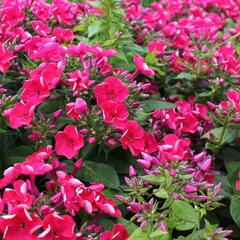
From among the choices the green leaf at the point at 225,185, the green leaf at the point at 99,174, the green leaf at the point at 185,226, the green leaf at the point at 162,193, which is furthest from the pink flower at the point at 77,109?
the green leaf at the point at 225,185

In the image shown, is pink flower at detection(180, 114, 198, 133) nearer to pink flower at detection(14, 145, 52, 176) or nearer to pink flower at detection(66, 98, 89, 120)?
pink flower at detection(66, 98, 89, 120)

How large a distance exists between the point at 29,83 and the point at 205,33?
161 cm

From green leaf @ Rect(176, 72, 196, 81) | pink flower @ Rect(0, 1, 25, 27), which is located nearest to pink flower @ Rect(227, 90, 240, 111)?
green leaf @ Rect(176, 72, 196, 81)

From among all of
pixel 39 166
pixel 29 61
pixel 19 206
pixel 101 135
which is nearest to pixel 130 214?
pixel 101 135

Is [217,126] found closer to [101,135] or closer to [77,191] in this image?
[101,135]

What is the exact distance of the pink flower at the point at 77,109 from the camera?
229cm

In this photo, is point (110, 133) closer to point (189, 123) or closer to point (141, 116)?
point (141, 116)

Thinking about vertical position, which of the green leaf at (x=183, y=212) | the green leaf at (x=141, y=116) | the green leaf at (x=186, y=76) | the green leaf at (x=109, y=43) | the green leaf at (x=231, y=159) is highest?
the green leaf at (x=109, y=43)

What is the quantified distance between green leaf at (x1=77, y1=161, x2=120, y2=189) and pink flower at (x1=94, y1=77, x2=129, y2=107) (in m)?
0.30

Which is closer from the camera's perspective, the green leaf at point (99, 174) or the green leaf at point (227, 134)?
the green leaf at point (99, 174)

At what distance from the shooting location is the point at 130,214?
247cm

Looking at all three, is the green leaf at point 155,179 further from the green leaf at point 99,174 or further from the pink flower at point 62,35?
the pink flower at point 62,35

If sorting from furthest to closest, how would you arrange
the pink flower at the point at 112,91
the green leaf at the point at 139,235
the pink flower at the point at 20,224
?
the pink flower at the point at 112,91, the green leaf at the point at 139,235, the pink flower at the point at 20,224

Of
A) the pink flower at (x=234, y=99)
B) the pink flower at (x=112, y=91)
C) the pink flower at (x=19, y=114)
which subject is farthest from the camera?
the pink flower at (x=234, y=99)
